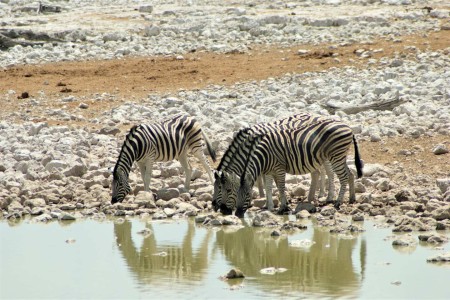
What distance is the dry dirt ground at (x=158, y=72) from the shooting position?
25359 millimetres

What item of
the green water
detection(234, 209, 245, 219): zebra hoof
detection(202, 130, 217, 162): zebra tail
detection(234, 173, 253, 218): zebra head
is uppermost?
detection(202, 130, 217, 162): zebra tail

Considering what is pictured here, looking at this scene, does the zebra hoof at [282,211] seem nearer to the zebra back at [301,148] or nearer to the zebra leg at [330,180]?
the zebra back at [301,148]

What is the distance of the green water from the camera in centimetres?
1089

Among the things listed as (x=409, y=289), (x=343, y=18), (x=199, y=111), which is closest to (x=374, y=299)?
(x=409, y=289)

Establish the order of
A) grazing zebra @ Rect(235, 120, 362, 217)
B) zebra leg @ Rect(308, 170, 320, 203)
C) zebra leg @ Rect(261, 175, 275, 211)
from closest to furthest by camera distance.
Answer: grazing zebra @ Rect(235, 120, 362, 217), zebra leg @ Rect(261, 175, 275, 211), zebra leg @ Rect(308, 170, 320, 203)

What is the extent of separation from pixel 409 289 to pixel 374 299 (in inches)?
19.9

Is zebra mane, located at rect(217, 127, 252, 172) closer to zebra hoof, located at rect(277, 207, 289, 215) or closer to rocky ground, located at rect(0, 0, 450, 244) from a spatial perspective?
rocky ground, located at rect(0, 0, 450, 244)

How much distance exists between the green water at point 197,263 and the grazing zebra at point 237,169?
690mm

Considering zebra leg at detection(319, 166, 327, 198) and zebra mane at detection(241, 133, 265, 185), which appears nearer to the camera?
zebra mane at detection(241, 133, 265, 185)

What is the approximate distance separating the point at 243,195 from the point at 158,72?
14756 mm

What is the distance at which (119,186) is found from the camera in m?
15.8

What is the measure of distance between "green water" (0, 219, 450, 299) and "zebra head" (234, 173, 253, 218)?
0.58 m

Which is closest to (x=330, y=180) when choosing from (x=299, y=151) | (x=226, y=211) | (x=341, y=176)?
(x=341, y=176)

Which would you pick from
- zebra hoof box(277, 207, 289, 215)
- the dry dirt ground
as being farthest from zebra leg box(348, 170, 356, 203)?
the dry dirt ground
